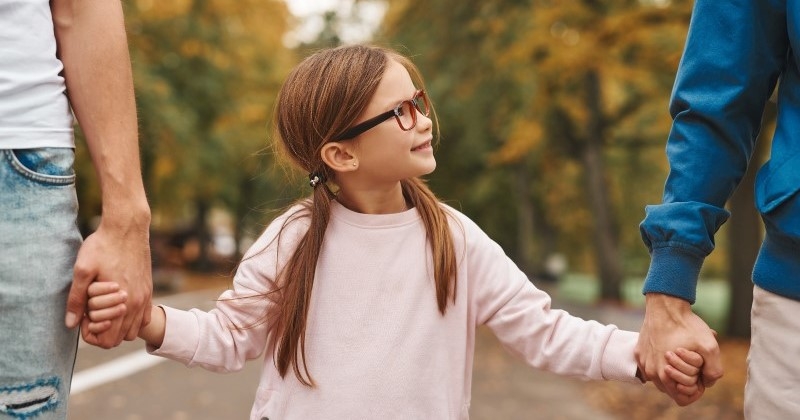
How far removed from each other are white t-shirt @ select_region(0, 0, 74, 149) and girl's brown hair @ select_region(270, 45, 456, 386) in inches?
27.7

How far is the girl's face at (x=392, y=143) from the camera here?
2.44 meters

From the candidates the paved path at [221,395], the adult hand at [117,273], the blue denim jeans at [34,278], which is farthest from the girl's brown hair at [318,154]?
the paved path at [221,395]

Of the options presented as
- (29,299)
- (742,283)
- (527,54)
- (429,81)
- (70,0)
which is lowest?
(742,283)

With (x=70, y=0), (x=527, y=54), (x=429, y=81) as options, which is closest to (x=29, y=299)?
(x=70, y=0)

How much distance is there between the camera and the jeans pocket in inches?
72.5

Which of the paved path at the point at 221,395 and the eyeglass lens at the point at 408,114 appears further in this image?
the paved path at the point at 221,395

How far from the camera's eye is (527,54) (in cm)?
1348

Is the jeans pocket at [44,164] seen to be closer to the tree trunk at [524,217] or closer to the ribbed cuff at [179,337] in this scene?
the ribbed cuff at [179,337]

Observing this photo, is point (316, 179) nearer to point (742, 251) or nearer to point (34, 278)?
point (34, 278)

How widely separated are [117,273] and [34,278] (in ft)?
0.69

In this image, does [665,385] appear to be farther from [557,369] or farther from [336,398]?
[336,398]

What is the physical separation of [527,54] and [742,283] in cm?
461

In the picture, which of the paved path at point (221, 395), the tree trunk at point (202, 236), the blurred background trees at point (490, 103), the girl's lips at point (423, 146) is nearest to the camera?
the girl's lips at point (423, 146)

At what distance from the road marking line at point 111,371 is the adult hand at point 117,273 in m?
7.65
